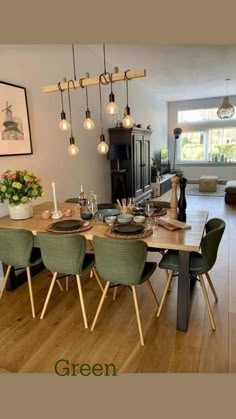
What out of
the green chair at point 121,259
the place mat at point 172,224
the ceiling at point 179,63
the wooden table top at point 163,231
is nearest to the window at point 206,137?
the ceiling at point 179,63

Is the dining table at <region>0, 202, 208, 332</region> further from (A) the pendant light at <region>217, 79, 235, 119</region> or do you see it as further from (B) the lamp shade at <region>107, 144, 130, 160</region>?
(A) the pendant light at <region>217, 79, 235, 119</region>

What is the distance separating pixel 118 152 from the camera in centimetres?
464

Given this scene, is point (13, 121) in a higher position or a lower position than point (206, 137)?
lower

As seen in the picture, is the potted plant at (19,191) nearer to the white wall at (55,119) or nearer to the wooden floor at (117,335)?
the white wall at (55,119)

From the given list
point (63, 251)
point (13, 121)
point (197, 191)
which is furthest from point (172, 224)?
point (197, 191)

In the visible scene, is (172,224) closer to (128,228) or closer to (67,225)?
(128,228)

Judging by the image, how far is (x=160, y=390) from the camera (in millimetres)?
1553

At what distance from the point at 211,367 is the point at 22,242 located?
1.73 meters

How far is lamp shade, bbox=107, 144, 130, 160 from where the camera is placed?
4.62 meters

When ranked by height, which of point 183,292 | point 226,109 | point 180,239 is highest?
point 226,109

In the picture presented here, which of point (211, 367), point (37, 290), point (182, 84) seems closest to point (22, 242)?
point (37, 290)

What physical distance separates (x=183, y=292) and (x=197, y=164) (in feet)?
27.5

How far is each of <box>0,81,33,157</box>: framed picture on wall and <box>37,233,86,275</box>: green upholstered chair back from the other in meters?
1.29

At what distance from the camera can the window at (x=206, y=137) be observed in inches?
363
